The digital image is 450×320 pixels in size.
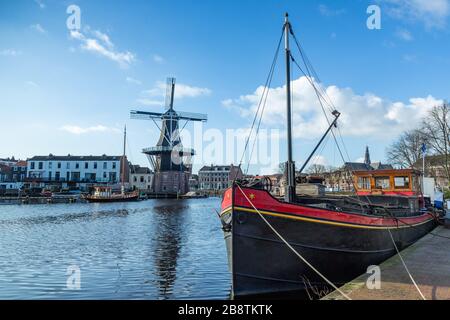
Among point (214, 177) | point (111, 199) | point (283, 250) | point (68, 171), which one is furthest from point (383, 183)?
point (214, 177)

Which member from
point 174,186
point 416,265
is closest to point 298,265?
point 416,265

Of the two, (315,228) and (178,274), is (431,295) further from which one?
(178,274)

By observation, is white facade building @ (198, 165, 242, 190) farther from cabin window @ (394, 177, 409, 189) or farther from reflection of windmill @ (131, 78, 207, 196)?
cabin window @ (394, 177, 409, 189)

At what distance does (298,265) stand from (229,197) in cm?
258

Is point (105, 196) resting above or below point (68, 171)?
below

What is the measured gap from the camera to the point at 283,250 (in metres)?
8.73

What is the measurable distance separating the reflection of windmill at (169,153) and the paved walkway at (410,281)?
81.5 m

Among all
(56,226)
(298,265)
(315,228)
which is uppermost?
(315,228)

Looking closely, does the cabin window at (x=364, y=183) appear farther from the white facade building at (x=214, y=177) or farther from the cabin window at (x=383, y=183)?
the white facade building at (x=214, y=177)

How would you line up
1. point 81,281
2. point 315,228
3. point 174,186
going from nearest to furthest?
point 315,228
point 81,281
point 174,186

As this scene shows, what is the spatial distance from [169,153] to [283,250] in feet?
275

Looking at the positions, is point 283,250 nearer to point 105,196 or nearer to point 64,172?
point 105,196

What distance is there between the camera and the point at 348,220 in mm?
9281
